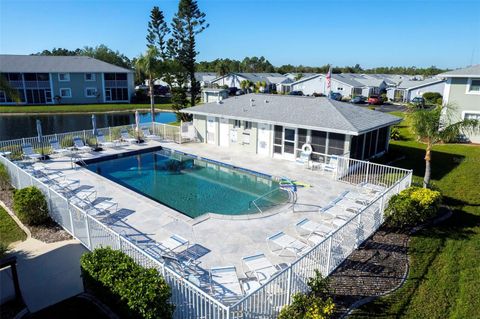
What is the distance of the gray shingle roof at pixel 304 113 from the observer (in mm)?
16469

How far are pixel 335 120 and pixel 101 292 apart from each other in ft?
43.8

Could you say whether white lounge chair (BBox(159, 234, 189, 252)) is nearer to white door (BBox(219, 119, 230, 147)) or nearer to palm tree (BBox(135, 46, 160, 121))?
white door (BBox(219, 119, 230, 147))

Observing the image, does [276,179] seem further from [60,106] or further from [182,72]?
[60,106]

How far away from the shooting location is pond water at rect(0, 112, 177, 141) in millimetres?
30916

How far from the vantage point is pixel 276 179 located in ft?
51.9

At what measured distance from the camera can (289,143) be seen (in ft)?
60.1

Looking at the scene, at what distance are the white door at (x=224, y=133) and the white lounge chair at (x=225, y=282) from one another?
46.3ft

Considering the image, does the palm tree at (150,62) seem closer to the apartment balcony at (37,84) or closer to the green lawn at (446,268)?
the green lawn at (446,268)

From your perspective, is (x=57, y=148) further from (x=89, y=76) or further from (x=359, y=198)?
(x=89, y=76)

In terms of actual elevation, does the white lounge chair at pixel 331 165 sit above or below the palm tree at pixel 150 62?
below

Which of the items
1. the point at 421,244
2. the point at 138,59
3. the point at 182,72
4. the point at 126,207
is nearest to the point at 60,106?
the point at 182,72

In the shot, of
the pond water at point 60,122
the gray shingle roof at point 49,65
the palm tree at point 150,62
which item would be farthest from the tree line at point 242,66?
the palm tree at point 150,62

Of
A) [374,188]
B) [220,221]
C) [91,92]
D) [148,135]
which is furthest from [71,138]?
[91,92]

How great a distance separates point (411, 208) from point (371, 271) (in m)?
3.14
